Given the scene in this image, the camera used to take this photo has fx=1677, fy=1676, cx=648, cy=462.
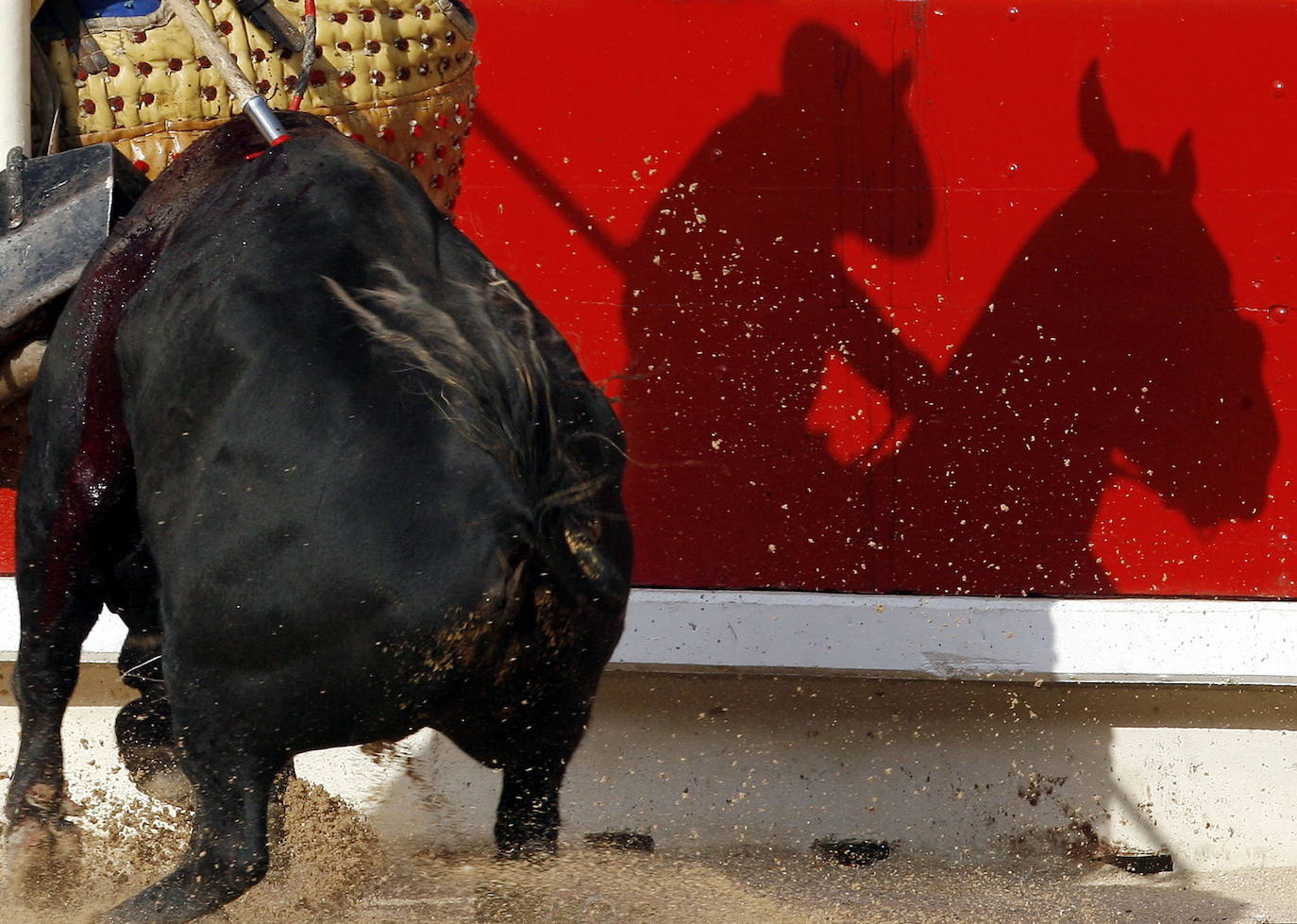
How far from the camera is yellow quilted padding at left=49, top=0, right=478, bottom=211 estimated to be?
259 centimetres

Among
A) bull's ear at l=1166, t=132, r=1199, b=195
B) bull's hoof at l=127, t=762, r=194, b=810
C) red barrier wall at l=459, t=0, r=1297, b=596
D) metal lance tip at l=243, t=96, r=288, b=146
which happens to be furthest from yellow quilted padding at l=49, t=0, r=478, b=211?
bull's ear at l=1166, t=132, r=1199, b=195

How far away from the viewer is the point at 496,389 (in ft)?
6.24

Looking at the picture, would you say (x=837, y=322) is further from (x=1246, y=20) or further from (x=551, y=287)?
(x=1246, y=20)

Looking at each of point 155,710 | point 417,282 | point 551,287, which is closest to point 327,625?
point 417,282

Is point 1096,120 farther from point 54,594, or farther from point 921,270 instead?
point 54,594

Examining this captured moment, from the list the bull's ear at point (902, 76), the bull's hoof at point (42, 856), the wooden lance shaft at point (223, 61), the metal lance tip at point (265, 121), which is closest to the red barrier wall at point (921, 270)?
the bull's ear at point (902, 76)

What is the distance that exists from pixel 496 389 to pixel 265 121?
0.65m

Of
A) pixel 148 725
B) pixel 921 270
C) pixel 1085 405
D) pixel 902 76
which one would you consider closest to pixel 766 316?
pixel 921 270

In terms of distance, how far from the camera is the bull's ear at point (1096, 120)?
11.3 feet

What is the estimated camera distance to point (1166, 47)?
3.41 meters

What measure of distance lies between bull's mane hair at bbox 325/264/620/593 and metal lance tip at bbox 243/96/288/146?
1.24 feet

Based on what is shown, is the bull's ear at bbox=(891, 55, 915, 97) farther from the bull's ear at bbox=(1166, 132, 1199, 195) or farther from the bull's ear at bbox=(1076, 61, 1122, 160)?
the bull's ear at bbox=(1166, 132, 1199, 195)

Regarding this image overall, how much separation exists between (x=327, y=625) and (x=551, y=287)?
1.86 m

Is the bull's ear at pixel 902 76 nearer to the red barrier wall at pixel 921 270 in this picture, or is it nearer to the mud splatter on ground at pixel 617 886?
the red barrier wall at pixel 921 270
